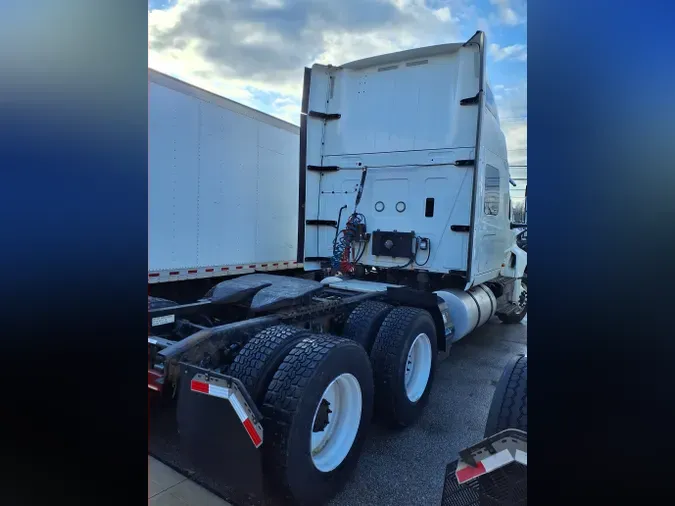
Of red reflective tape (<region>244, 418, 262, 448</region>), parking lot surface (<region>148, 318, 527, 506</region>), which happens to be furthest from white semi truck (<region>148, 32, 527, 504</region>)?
parking lot surface (<region>148, 318, 527, 506</region>)

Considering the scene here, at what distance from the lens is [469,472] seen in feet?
6.54

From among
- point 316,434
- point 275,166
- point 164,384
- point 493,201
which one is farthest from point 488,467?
point 275,166

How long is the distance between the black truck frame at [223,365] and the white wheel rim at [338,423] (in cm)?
48

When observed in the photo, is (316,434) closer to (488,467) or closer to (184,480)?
(184,480)

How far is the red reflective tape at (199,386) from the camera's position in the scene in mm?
2352

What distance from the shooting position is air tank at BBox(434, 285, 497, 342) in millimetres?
5348

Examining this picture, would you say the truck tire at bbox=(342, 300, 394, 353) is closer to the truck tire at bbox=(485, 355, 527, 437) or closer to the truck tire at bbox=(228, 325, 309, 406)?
the truck tire at bbox=(228, 325, 309, 406)

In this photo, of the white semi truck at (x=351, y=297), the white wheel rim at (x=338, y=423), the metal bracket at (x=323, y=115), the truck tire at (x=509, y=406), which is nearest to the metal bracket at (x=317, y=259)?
the white semi truck at (x=351, y=297)

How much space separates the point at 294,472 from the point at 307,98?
4577 millimetres

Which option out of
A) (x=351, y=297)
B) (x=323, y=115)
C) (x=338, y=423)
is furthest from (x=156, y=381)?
(x=323, y=115)

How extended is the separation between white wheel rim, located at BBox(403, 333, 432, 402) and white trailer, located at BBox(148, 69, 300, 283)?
3435 millimetres

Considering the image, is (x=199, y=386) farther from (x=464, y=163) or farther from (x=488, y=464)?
(x=464, y=163)

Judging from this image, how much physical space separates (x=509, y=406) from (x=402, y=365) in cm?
133

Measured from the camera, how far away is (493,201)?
19.1 feet
